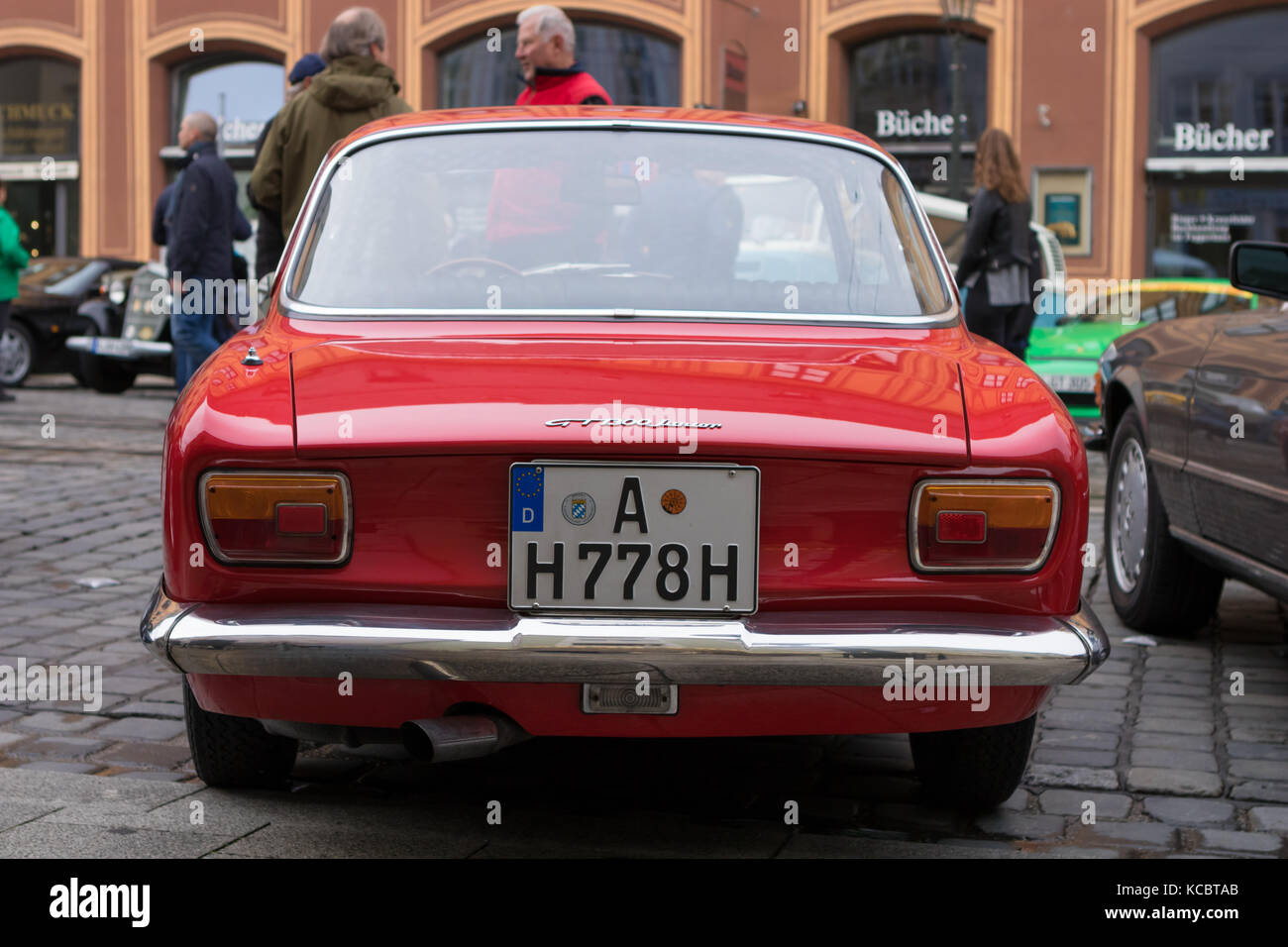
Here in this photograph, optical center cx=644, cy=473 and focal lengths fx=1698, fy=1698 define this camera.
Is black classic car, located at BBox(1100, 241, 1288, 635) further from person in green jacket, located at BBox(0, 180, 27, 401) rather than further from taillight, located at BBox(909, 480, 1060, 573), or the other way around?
person in green jacket, located at BBox(0, 180, 27, 401)

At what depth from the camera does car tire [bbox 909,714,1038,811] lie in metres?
3.60

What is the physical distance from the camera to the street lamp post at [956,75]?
1794 centimetres

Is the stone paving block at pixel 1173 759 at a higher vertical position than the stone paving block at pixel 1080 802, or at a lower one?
higher

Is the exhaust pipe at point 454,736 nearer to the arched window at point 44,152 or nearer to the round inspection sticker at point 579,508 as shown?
the round inspection sticker at point 579,508

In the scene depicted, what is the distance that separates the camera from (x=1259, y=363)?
4.76 m

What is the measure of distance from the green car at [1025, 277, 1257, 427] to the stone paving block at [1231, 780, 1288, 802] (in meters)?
7.28

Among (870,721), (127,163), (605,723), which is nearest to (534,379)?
(605,723)

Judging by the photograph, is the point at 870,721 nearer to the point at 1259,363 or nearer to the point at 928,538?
the point at 928,538

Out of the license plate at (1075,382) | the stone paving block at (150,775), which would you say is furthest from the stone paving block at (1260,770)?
the license plate at (1075,382)

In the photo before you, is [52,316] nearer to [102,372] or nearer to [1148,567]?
[102,372]

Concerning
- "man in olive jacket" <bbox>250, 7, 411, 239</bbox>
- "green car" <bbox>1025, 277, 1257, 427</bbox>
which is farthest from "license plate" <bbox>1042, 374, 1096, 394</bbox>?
"man in olive jacket" <bbox>250, 7, 411, 239</bbox>

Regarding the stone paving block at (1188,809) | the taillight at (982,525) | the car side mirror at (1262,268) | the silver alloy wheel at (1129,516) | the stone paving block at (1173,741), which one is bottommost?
the stone paving block at (1188,809)

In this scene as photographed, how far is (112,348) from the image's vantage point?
14938 millimetres

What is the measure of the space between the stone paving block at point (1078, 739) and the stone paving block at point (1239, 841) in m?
0.71
